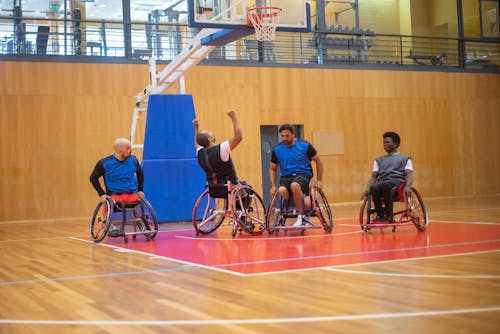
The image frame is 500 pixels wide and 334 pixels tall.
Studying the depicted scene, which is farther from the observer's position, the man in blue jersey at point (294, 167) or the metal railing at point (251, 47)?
the metal railing at point (251, 47)

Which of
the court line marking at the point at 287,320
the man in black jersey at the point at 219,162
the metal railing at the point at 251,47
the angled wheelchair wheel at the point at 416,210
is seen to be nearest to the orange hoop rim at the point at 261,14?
the man in black jersey at the point at 219,162

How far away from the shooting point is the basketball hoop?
7332mm

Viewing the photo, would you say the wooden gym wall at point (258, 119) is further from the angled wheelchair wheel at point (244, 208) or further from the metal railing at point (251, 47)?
the angled wheelchair wheel at point (244, 208)

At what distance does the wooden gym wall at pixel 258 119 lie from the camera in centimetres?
1112

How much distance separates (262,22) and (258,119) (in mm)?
5325

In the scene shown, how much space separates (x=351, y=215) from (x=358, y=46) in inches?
216

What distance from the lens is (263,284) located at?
380cm

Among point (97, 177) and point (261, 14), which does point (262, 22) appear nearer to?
point (261, 14)

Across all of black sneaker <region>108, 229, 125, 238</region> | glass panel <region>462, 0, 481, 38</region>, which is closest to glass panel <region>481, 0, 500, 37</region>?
glass panel <region>462, 0, 481, 38</region>

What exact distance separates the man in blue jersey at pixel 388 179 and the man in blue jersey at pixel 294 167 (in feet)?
1.75

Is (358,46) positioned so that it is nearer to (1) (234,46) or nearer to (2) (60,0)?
(1) (234,46)

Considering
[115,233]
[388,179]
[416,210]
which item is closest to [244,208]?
[115,233]

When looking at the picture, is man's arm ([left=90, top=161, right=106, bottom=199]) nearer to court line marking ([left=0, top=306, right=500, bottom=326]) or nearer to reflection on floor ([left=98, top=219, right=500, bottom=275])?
reflection on floor ([left=98, top=219, right=500, bottom=275])

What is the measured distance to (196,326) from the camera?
2811mm
